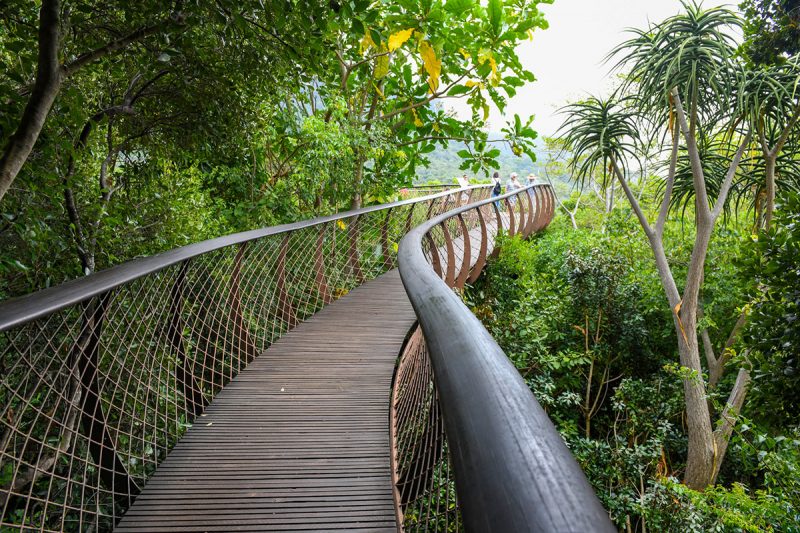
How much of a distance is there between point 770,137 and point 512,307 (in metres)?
4.15

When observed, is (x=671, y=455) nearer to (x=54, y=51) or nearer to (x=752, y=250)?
(x=752, y=250)

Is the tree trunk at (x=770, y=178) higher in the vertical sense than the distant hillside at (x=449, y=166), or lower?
lower

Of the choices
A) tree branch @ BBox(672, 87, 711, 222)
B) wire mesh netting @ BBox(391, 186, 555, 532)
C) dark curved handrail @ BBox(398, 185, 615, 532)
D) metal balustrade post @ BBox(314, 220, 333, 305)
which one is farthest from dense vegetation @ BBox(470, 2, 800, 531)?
dark curved handrail @ BBox(398, 185, 615, 532)

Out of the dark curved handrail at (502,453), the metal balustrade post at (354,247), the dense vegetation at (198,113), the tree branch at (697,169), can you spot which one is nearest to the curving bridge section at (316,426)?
the dark curved handrail at (502,453)

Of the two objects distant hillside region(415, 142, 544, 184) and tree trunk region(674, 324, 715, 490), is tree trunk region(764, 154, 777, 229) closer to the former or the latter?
tree trunk region(674, 324, 715, 490)

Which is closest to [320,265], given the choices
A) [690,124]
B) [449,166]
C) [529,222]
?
[690,124]

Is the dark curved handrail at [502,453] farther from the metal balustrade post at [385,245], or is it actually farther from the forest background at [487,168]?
the metal balustrade post at [385,245]

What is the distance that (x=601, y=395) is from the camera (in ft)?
26.4

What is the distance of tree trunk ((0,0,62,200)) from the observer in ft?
6.17

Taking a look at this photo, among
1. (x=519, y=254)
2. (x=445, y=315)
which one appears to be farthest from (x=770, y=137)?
(x=445, y=315)

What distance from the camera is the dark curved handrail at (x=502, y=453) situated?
1.11ft

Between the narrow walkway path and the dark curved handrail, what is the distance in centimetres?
121

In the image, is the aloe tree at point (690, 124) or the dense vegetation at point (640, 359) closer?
the dense vegetation at point (640, 359)

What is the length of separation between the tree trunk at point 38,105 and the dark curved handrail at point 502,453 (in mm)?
2039
